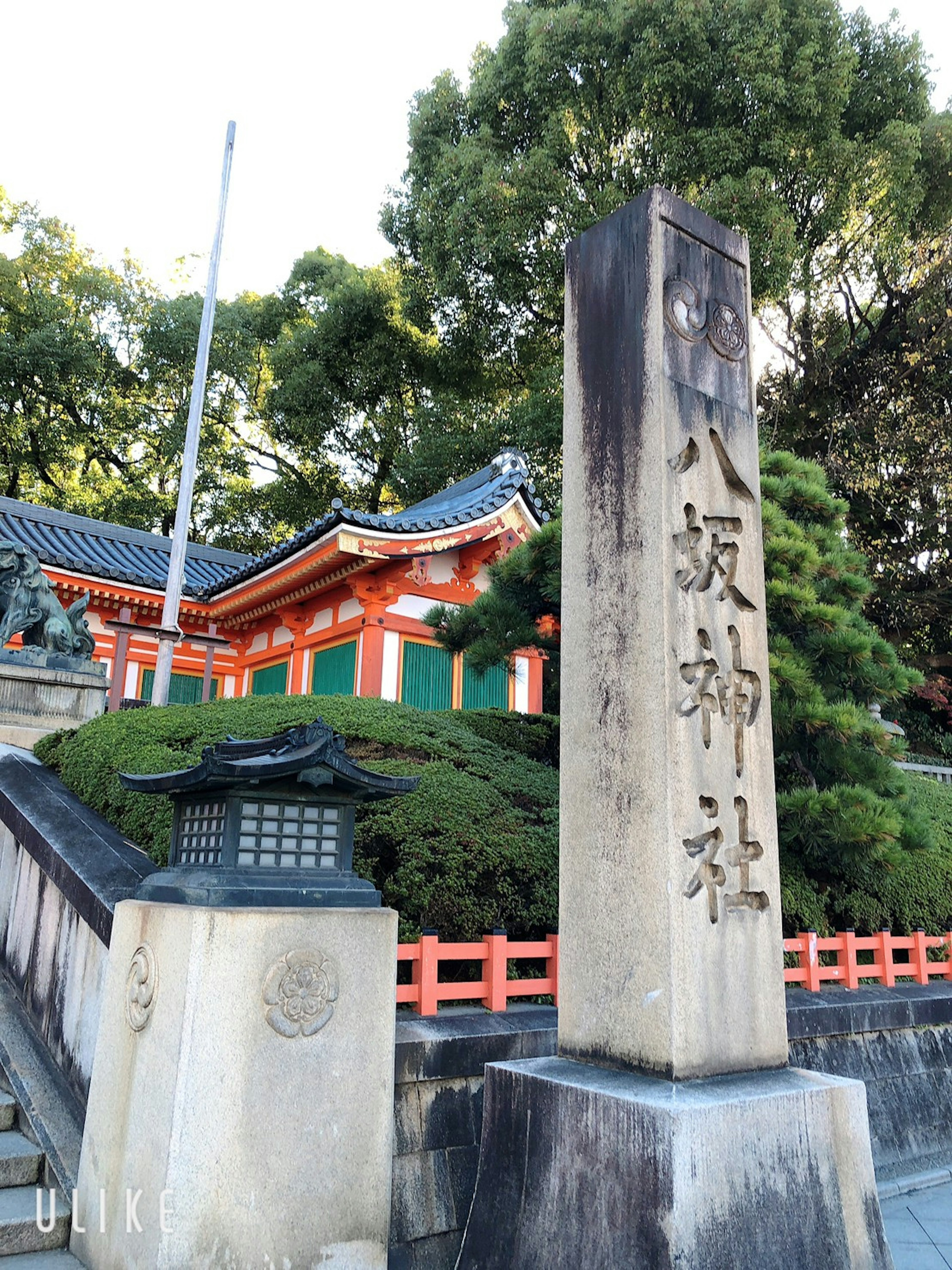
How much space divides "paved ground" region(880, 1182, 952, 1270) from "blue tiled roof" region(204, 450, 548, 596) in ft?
29.8

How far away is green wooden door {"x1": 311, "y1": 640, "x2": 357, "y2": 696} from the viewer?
1325 centimetres

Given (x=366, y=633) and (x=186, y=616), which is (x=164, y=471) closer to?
(x=186, y=616)

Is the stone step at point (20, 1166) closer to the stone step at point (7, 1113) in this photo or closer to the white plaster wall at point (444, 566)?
the stone step at point (7, 1113)

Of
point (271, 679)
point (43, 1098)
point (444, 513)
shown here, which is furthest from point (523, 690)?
point (43, 1098)

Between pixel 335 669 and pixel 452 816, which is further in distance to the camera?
pixel 335 669

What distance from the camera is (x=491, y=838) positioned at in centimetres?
529

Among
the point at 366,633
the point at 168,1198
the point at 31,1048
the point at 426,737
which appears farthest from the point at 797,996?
the point at 366,633

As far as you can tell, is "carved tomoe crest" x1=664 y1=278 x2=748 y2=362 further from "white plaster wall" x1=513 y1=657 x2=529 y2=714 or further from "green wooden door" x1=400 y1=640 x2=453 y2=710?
"white plaster wall" x1=513 y1=657 x2=529 y2=714

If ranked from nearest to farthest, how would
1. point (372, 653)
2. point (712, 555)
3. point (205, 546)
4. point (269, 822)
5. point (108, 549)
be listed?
point (269, 822) → point (712, 555) → point (372, 653) → point (108, 549) → point (205, 546)

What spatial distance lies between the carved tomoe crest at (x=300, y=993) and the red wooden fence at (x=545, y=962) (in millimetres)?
810

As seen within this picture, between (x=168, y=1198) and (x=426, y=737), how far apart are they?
4048 millimetres

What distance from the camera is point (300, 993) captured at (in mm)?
3139

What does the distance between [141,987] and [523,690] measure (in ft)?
37.9

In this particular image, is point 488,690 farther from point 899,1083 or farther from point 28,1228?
point 28,1228
